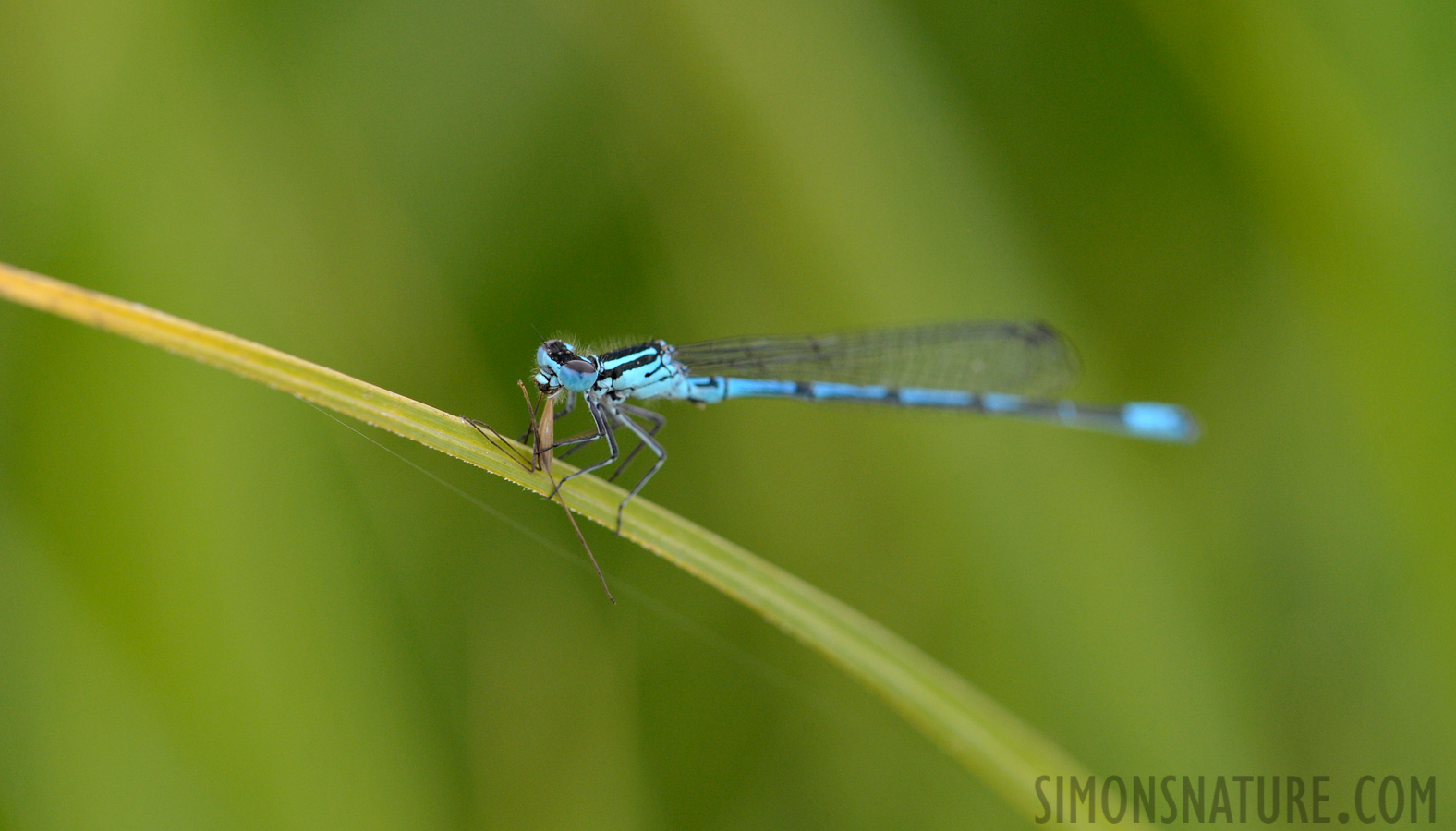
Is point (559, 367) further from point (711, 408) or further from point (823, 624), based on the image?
point (823, 624)

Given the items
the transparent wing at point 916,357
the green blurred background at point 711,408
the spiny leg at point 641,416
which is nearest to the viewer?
the green blurred background at point 711,408

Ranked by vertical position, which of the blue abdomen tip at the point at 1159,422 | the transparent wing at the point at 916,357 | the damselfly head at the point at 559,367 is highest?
the transparent wing at the point at 916,357

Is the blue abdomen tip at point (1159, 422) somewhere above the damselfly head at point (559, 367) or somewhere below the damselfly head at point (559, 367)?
above

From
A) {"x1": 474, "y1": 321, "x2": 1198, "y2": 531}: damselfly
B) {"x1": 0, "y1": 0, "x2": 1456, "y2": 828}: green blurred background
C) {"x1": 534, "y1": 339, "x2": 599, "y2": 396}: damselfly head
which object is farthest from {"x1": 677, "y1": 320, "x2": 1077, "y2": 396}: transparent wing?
{"x1": 534, "y1": 339, "x2": 599, "y2": 396}: damselfly head

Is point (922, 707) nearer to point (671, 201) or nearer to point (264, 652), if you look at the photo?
point (264, 652)

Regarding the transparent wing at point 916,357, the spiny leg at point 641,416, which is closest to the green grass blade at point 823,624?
the spiny leg at point 641,416

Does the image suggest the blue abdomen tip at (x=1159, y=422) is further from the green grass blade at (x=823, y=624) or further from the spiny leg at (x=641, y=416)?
the spiny leg at (x=641, y=416)
